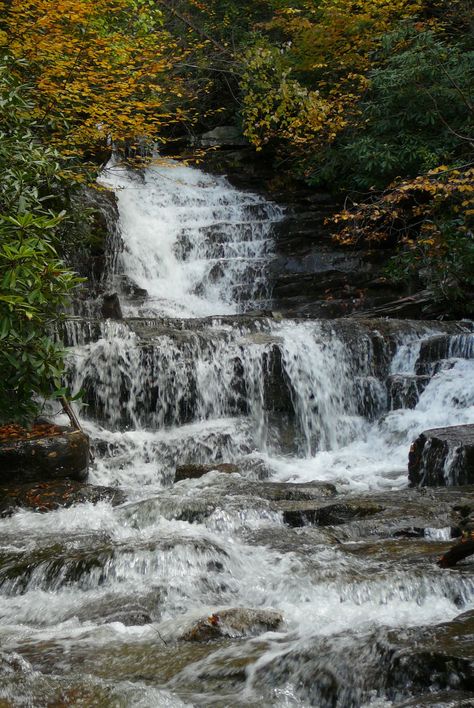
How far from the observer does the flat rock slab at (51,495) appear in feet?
23.7

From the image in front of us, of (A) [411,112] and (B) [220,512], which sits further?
(A) [411,112]

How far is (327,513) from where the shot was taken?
21.2 ft

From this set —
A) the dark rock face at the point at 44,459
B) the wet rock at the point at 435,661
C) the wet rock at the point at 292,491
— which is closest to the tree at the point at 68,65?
the dark rock face at the point at 44,459

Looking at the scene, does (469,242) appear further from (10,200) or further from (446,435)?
(10,200)

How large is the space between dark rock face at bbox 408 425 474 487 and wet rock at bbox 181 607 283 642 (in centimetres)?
398

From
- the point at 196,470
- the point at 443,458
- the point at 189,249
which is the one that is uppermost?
the point at 189,249

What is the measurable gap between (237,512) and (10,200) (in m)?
4.00

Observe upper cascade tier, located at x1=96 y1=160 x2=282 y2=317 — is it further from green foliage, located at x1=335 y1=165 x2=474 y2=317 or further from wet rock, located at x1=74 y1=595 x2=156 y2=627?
wet rock, located at x1=74 y1=595 x2=156 y2=627

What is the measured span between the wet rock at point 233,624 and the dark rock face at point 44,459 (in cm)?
411

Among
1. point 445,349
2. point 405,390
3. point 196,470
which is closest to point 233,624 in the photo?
point 196,470

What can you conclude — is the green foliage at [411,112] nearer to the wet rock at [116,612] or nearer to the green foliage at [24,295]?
the green foliage at [24,295]

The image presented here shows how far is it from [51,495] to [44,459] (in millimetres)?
584

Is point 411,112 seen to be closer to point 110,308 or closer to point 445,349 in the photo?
point 445,349

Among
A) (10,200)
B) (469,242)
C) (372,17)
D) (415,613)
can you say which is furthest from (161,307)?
(415,613)
